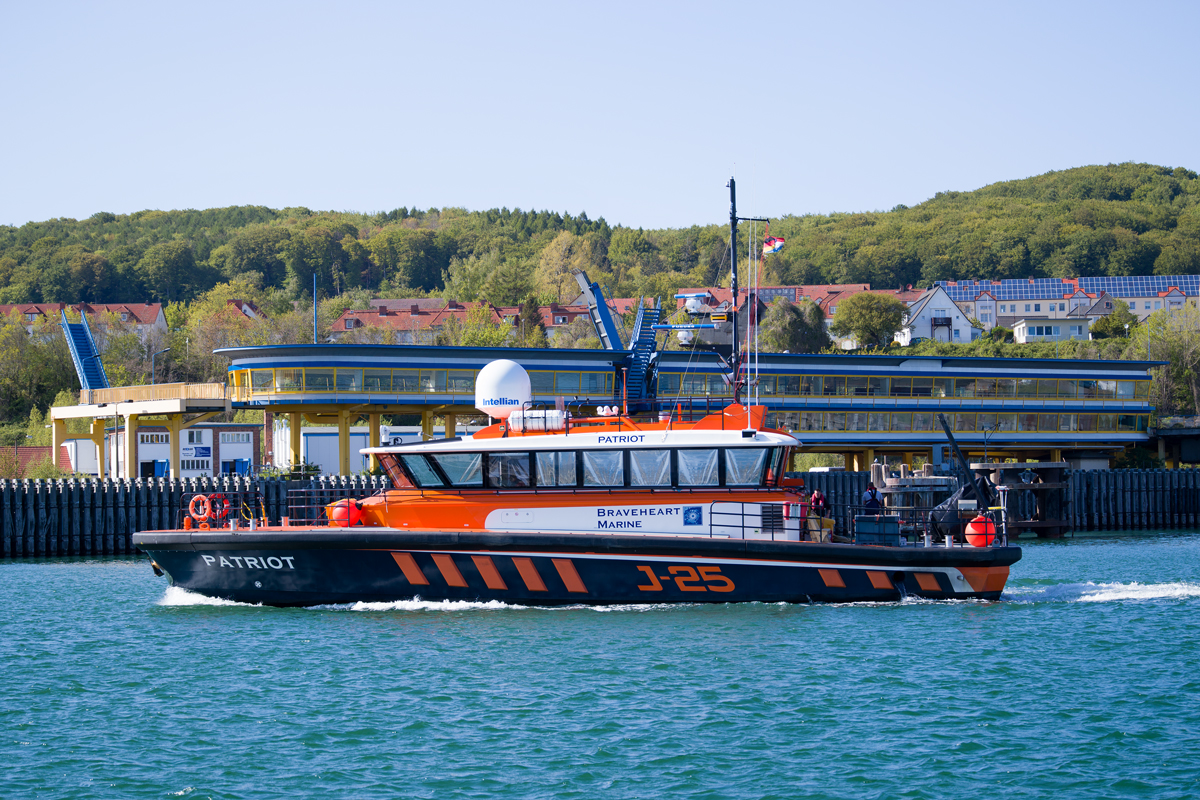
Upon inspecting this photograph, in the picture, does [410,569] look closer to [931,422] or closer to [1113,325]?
[931,422]

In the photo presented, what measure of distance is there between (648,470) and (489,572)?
10.0 feet

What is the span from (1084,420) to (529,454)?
3318cm

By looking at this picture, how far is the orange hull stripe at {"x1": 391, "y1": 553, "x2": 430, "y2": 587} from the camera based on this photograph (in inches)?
691

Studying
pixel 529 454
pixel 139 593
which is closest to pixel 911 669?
pixel 529 454

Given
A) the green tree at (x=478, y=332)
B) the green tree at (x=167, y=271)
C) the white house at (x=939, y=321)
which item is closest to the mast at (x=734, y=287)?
Result: the green tree at (x=478, y=332)

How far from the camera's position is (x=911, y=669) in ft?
46.8

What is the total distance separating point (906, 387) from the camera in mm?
42719

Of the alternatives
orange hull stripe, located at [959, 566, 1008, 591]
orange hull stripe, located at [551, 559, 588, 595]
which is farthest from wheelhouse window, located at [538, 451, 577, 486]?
orange hull stripe, located at [959, 566, 1008, 591]

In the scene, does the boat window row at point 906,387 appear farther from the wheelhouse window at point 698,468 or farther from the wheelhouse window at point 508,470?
the wheelhouse window at point 508,470

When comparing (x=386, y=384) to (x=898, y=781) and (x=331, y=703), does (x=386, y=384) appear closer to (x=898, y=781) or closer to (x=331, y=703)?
(x=331, y=703)

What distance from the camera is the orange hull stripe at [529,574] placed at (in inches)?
687

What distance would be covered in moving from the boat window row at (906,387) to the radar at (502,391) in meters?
22.0

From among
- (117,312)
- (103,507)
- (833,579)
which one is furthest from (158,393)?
(117,312)

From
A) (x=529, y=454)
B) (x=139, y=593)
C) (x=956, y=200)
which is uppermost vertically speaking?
(x=956, y=200)
